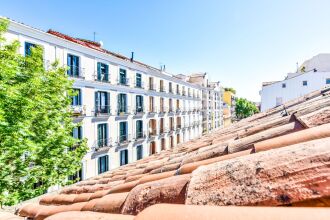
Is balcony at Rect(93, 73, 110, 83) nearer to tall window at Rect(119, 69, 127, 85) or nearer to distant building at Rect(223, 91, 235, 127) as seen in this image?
tall window at Rect(119, 69, 127, 85)

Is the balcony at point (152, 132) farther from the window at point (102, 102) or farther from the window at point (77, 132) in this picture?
the window at point (77, 132)

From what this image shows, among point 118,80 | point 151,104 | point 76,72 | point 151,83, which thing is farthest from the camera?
point 151,104

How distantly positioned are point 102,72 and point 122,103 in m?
4.45

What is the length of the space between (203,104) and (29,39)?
43.0m

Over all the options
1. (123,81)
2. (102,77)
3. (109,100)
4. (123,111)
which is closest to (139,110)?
(123,111)

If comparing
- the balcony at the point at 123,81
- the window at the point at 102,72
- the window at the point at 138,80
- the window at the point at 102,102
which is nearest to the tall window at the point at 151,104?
the window at the point at 138,80

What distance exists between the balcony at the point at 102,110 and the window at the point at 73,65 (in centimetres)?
376

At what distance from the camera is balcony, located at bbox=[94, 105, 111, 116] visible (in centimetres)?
2048

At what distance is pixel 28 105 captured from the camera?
8.15 meters

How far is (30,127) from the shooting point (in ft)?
32.5

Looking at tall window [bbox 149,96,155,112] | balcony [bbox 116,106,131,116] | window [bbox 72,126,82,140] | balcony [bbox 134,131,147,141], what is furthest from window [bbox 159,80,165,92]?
window [bbox 72,126,82,140]

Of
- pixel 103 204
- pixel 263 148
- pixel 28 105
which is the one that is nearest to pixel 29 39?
pixel 28 105

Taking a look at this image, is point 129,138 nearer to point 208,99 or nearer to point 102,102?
point 102,102

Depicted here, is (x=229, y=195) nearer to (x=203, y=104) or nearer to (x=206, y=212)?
(x=206, y=212)
